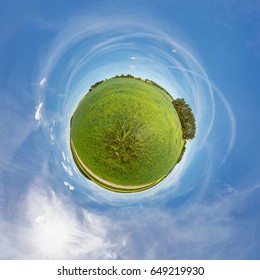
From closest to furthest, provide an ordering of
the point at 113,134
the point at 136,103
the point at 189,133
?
the point at 113,134 < the point at 136,103 < the point at 189,133

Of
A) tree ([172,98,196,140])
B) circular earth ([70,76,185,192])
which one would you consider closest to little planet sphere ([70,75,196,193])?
circular earth ([70,76,185,192])

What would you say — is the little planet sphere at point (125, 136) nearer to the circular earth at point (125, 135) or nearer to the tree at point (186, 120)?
the circular earth at point (125, 135)

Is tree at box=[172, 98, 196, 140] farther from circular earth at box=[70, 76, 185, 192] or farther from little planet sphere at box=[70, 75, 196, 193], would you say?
circular earth at box=[70, 76, 185, 192]

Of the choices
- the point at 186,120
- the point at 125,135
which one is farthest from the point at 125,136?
the point at 186,120

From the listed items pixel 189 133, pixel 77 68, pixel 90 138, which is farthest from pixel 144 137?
pixel 77 68

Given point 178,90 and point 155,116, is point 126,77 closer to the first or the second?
point 178,90

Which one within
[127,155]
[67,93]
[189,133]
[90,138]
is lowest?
[127,155]

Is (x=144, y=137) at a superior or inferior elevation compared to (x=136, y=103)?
inferior
